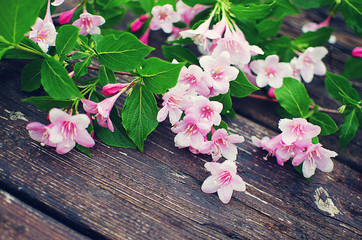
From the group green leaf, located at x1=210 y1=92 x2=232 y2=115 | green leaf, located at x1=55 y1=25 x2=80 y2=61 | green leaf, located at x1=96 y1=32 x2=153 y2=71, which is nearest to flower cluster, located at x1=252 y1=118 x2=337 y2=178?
green leaf, located at x1=210 y1=92 x2=232 y2=115

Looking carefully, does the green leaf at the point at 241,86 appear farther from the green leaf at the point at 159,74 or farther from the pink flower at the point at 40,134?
the pink flower at the point at 40,134

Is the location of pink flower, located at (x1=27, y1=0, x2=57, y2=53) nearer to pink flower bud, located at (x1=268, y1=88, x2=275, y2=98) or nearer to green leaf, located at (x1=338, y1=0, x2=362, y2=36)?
pink flower bud, located at (x1=268, y1=88, x2=275, y2=98)

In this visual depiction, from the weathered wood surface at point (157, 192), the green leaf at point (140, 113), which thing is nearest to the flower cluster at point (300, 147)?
the weathered wood surface at point (157, 192)

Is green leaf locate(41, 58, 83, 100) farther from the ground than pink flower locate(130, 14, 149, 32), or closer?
farther from the ground

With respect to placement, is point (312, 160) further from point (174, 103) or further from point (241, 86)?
point (174, 103)

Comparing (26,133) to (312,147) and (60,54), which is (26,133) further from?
(312,147)

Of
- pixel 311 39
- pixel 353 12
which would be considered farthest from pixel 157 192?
pixel 353 12

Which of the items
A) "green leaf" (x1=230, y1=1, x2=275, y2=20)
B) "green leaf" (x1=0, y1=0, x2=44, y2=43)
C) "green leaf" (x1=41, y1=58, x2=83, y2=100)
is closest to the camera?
"green leaf" (x1=0, y1=0, x2=44, y2=43)
